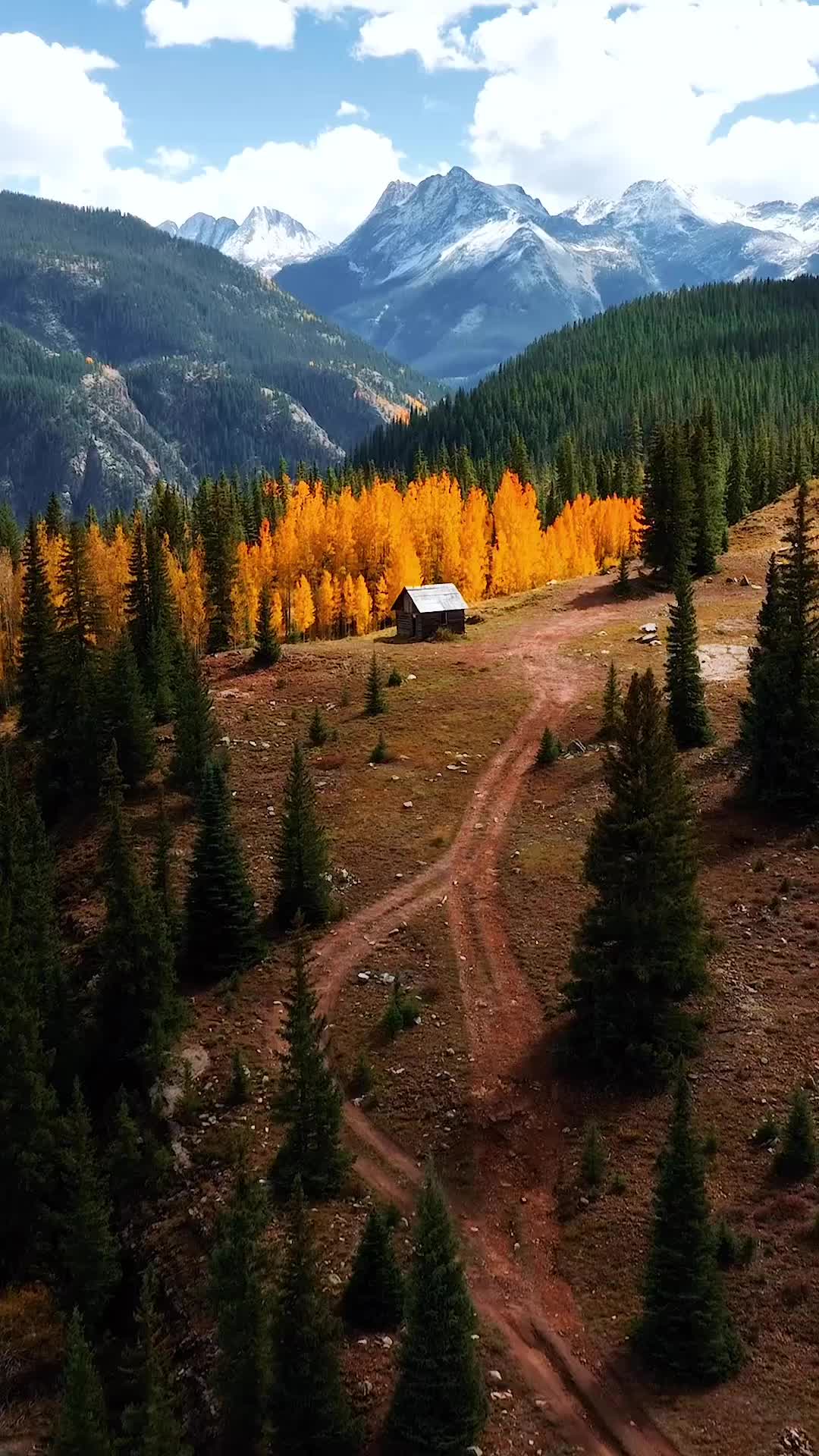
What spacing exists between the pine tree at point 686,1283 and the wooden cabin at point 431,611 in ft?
183

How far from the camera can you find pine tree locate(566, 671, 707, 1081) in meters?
31.7

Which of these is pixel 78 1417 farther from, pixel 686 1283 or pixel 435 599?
pixel 435 599

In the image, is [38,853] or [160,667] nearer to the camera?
[38,853]

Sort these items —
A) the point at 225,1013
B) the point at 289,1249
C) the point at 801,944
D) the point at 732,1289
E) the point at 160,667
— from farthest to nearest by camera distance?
the point at 160,667 < the point at 225,1013 < the point at 801,944 < the point at 732,1289 < the point at 289,1249

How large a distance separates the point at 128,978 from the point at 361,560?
77616 mm

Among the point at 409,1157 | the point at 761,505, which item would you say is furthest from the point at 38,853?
the point at 761,505

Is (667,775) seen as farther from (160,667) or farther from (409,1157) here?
(160,667)

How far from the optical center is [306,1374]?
21.9m

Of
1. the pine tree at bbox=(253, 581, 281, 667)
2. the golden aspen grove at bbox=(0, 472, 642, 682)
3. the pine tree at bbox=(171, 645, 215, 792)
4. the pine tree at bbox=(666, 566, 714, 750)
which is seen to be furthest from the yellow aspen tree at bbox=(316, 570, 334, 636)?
the pine tree at bbox=(666, 566, 714, 750)

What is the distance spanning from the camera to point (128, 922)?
37.7 meters

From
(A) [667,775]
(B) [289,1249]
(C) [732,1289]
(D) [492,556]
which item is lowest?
(C) [732,1289]

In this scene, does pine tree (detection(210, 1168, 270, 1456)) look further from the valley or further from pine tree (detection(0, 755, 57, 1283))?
pine tree (detection(0, 755, 57, 1283))

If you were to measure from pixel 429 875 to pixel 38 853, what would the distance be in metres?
18.1

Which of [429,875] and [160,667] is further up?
[160,667]
